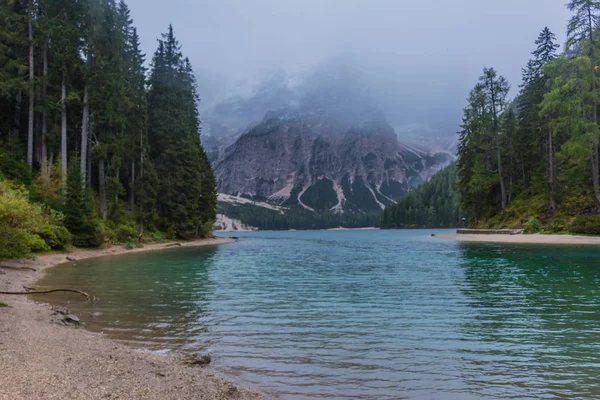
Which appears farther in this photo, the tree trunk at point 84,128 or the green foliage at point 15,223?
the tree trunk at point 84,128

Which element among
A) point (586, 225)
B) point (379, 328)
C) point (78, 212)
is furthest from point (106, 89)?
point (586, 225)

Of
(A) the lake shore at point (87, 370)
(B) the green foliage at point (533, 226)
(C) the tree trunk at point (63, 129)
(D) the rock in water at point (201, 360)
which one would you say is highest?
(C) the tree trunk at point (63, 129)

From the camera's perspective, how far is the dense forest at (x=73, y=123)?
44188 millimetres

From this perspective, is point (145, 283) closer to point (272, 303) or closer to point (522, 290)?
point (272, 303)

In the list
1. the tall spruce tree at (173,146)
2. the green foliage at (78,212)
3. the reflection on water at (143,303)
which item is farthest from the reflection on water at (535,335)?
the tall spruce tree at (173,146)

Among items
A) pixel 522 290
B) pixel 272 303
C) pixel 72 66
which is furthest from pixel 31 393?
pixel 72 66

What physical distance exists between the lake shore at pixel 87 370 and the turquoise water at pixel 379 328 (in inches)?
41.6

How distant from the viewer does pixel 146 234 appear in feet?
227

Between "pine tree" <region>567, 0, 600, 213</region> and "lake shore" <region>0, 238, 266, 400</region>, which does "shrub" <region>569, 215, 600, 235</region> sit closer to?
"pine tree" <region>567, 0, 600, 213</region>

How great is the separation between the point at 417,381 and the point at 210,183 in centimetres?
9132

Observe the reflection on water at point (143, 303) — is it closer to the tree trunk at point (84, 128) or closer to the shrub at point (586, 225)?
the tree trunk at point (84, 128)

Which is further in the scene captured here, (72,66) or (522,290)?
(72,66)

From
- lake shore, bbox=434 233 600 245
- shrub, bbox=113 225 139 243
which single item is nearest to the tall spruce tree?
shrub, bbox=113 225 139 243

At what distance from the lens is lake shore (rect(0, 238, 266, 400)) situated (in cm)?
696
